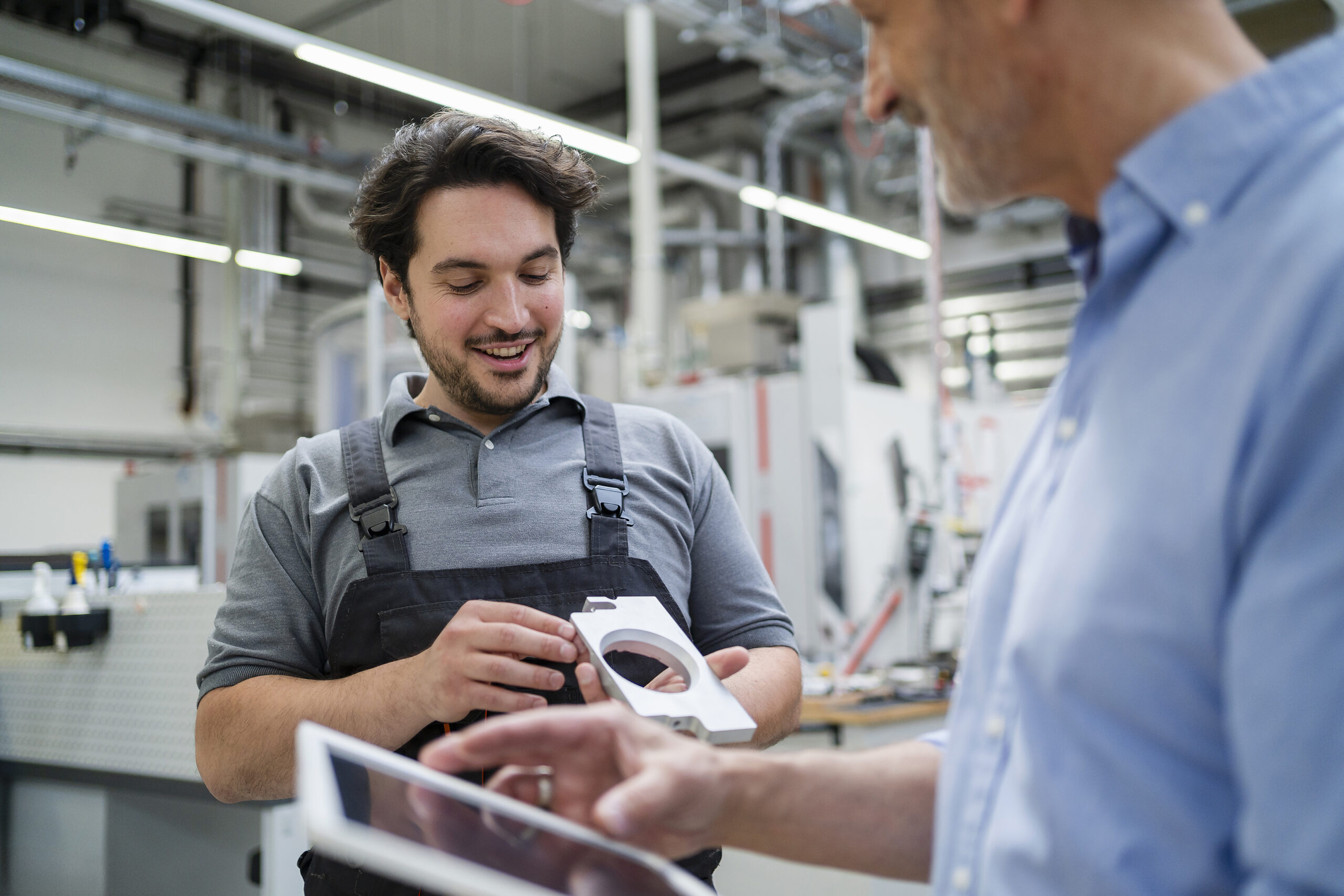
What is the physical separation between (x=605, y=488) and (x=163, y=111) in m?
6.83

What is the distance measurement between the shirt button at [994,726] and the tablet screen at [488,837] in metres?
0.24

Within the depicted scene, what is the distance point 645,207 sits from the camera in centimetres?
588

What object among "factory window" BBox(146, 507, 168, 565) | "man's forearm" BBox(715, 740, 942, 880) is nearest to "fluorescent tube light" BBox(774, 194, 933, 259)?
"factory window" BBox(146, 507, 168, 565)

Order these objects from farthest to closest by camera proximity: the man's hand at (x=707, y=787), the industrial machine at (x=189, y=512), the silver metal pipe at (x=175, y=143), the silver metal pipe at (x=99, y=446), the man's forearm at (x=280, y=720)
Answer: the silver metal pipe at (x=99, y=446) < the silver metal pipe at (x=175, y=143) < the industrial machine at (x=189, y=512) < the man's forearm at (x=280, y=720) < the man's hand at (x=707, y=787)

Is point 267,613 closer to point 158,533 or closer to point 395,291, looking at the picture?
point 395,291

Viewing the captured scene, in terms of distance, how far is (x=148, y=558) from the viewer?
19.2 ft

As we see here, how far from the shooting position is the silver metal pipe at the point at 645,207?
5621mm

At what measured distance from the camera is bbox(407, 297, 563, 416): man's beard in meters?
1.46

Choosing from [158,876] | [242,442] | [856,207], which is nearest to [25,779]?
[158,876]

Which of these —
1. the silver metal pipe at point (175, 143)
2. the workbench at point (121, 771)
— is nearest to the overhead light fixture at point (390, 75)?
the silver metal pipe at point (175, 143)

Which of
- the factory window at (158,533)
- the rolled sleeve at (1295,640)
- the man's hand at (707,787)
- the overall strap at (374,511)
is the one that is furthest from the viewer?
the factory window at (158,533)

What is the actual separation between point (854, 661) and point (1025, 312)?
18.8 feet

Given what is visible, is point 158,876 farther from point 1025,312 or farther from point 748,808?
point 1025,312

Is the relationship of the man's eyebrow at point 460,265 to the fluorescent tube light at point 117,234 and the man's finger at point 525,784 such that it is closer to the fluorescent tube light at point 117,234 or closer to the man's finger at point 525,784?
the man's finger at point 525,784
